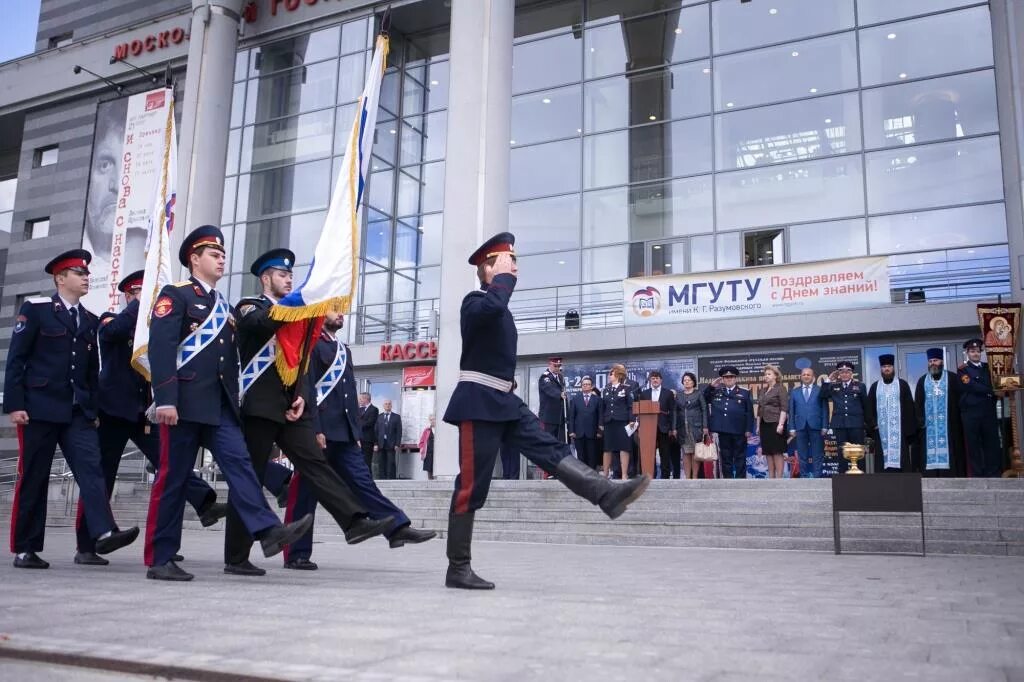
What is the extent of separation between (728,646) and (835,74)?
67.8ft

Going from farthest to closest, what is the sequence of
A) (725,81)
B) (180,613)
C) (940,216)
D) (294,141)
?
(294,141) → (725,81) → (940,216) → (180,613)

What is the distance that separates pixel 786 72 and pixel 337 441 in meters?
18.3

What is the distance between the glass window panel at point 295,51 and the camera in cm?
2611

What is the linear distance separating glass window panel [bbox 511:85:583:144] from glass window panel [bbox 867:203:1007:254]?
7.87 meters

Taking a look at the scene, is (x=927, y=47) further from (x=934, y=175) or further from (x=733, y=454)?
(x=733, y=454)

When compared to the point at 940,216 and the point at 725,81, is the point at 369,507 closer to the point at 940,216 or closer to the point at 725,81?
the point at 940,216

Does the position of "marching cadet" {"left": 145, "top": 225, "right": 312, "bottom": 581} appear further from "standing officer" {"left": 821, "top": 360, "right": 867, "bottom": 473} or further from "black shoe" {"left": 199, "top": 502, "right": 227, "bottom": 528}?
"standing officer" {"left": 821, "top": 360, "right": 867, "bottom": 473}

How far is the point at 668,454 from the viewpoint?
1557 centimetres

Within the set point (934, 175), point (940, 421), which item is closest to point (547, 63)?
point (934, 175)

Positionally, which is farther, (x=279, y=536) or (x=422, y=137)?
(x=422, y=137)

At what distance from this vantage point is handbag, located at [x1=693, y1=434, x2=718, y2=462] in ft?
46.8

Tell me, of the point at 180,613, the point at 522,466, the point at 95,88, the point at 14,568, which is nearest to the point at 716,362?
the point at 522,466

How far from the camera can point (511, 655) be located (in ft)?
8.79

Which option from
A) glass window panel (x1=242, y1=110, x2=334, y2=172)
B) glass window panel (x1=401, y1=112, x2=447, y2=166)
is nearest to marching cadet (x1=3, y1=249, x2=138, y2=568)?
glass window panel (x1=401, y1=112, x2=447, y2=166)
